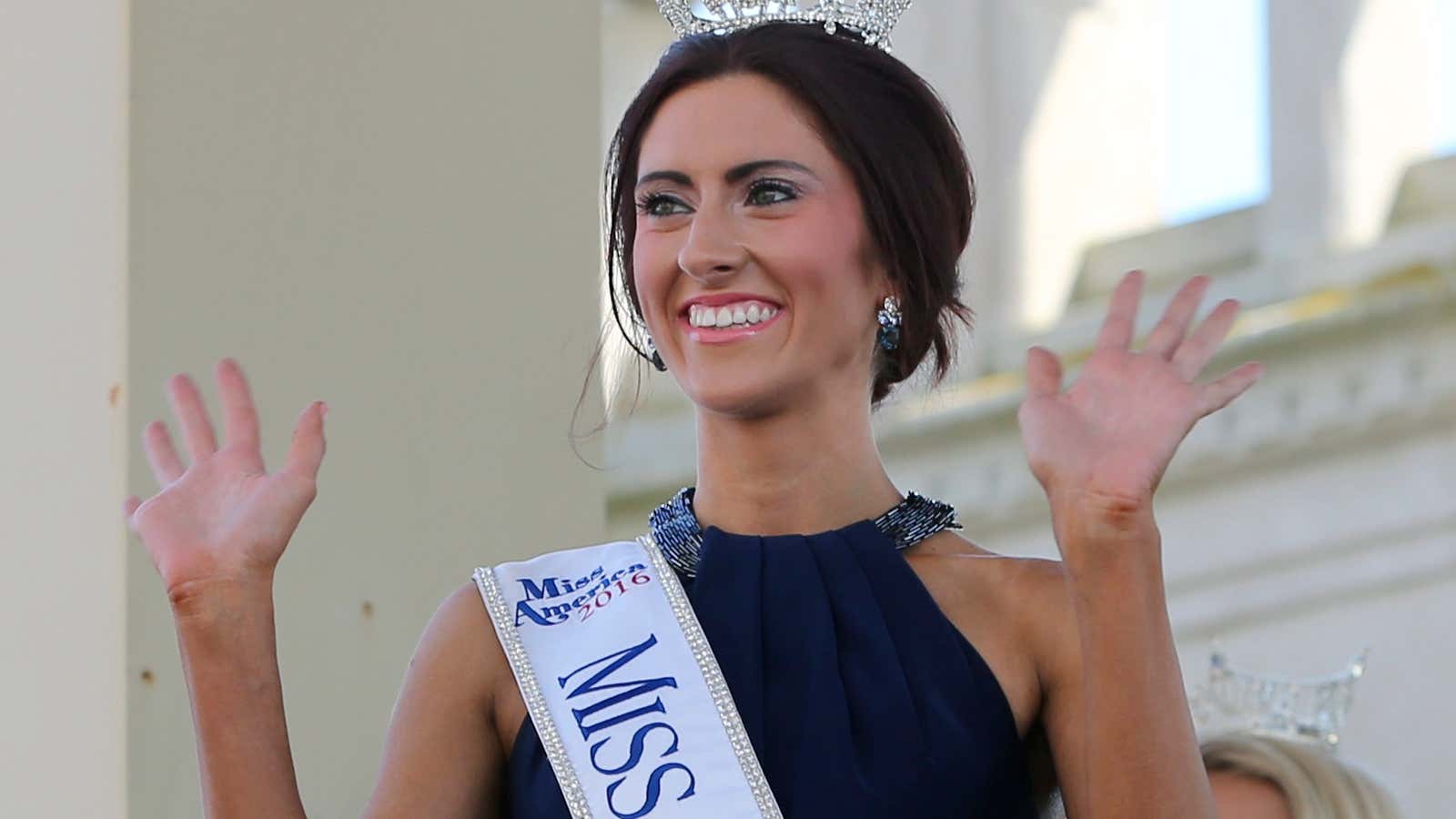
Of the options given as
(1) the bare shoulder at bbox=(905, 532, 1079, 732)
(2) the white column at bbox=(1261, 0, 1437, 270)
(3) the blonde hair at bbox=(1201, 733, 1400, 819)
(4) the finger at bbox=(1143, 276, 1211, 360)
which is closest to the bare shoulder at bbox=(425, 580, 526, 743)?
(1) the bare shoulder at bbox=(905, 532, 1079, 732)

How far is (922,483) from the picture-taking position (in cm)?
984

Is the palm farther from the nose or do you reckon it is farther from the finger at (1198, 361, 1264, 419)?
the nose

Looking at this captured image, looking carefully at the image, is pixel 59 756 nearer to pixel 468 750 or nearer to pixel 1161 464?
pixel 468 750

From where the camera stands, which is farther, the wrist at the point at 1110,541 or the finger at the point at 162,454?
the finger at the point at 162,454

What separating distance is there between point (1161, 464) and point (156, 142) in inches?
45.3

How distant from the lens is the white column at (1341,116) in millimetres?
8898

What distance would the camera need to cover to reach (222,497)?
2.65 m

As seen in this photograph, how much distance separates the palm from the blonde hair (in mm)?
884

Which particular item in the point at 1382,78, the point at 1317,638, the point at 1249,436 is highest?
the point at 1382,78

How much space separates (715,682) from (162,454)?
50 centimetres

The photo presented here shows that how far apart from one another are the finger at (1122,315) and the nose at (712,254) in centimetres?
34

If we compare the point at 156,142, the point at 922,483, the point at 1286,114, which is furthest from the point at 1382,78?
the point at 156,142

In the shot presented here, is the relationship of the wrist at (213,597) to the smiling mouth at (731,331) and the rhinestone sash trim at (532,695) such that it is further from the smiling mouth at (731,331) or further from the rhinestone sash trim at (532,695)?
the smiling mouth at (731,331)

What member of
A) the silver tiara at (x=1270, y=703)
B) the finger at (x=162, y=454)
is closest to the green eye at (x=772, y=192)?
the finger at (x=162, y=454)
